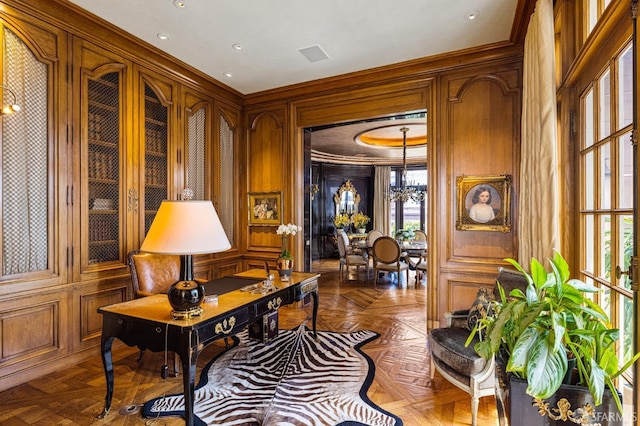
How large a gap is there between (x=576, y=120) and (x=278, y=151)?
11.6 feet

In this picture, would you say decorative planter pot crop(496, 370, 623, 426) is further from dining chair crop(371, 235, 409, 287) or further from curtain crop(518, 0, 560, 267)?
dining chair crop(371, 235, 409, 287)

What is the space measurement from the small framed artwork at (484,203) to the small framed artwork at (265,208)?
7.93 feet

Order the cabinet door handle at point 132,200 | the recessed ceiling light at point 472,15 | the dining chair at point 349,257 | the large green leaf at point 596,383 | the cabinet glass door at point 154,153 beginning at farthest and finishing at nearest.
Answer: the dining chair at point 349,257, the cabinet glass door at point 154,153, the cabinet door handle at point 132,200, the recessed ceiling light at point 472,15, the large green leaf at point 596,383

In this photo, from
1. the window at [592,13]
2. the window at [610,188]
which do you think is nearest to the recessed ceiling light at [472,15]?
the window at [592,13]

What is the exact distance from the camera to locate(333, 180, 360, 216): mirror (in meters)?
10.1

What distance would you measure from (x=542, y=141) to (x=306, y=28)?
229cm

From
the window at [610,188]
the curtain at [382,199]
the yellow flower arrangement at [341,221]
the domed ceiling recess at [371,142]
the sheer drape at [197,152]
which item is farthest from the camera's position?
the curtain at [382,199]

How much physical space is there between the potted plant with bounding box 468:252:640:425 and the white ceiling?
2615 mm

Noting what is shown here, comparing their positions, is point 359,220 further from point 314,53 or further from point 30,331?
point 30,331

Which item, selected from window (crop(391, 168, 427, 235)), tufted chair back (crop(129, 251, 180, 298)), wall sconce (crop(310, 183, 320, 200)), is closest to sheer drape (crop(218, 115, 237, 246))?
tufted chair back (crop(129, 251, 180, 298))

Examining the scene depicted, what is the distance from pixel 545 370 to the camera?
44.1 inches

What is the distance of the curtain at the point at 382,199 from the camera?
405 inches

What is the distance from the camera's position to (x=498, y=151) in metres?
3.57

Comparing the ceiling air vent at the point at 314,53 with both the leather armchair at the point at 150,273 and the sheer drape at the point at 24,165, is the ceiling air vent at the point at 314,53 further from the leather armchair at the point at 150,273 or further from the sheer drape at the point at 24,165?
the leather armchair at the point at 150,273
